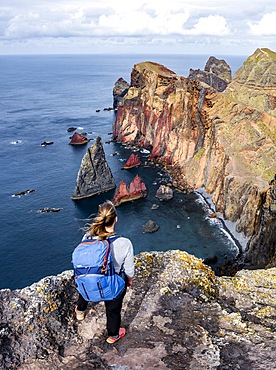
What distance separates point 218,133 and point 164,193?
19536 millimetres

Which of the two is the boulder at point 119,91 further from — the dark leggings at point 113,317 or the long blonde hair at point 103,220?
the dark leggings at point 113,317

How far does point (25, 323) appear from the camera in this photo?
9.80 meters

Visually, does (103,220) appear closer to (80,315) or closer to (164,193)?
(80,315)

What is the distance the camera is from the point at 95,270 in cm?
880

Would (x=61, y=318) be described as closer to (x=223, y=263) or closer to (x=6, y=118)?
(x=223, y=263)

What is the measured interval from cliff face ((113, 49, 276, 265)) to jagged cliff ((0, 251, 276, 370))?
3578 cm

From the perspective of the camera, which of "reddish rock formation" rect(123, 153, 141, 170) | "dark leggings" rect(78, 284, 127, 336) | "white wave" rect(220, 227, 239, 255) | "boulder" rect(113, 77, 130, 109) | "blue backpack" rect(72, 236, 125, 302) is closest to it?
"blue backpack" rect(72, 236, 125, 302)

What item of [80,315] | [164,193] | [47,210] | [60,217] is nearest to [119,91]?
[164,193]

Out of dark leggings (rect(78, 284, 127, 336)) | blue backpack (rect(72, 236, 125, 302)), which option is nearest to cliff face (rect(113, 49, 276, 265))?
dark leggings (rect(78, 284, 127, 336))

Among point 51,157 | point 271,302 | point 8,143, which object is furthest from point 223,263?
point 8,143

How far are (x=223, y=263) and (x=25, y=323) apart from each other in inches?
1978

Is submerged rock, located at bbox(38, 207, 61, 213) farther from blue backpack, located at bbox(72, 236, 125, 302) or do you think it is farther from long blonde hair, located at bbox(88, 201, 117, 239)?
long blonde hair, located at bbox(88, 201, 117, 239)

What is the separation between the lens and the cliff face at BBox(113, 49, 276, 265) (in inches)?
2628

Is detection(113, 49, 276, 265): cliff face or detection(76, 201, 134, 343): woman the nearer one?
detection(76, 201, 134, 343): woman
